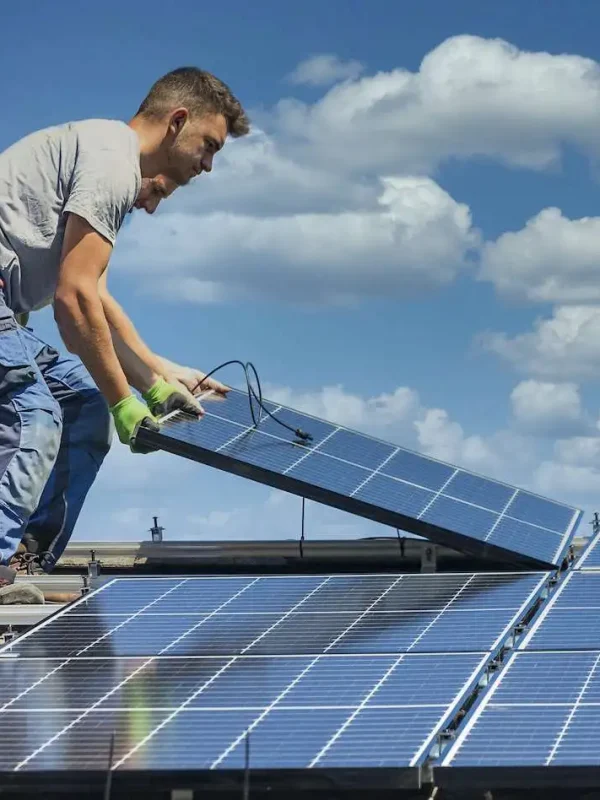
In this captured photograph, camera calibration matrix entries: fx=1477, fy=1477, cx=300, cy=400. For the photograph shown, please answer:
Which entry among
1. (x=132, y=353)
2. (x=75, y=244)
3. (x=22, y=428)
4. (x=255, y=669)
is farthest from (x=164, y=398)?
(x=255, y=669)

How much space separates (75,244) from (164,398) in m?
2.13

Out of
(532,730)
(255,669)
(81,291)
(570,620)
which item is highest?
(81,291)

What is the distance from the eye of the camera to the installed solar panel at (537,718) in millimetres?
5637

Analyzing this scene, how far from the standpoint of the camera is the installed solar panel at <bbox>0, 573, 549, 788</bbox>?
5926 millimetres

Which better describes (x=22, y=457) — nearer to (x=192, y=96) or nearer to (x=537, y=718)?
(x=192, y=96)

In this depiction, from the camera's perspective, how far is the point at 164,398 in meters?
10.1

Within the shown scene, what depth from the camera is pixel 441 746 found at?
19.1ft

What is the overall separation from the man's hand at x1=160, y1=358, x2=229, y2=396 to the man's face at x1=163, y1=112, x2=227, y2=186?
1.83 meters

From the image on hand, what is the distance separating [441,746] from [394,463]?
553cm

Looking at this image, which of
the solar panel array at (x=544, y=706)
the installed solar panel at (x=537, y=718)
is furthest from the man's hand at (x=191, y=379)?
the installed solar panel at (x=537, y=718)

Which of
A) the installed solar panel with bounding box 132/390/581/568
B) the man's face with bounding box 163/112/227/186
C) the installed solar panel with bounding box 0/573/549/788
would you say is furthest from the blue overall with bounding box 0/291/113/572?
the man's face with bounding box 163/112/227/186

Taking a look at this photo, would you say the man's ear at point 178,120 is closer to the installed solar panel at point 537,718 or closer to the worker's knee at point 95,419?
the worker's knee at point 95,419

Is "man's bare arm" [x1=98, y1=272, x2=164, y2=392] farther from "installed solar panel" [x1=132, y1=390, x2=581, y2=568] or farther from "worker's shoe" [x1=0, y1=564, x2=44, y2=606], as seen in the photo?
Answer: "worker's shoe" [x1=0, y1=564, x2=44, y2=606]

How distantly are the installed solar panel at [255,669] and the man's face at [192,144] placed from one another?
2.51 m
